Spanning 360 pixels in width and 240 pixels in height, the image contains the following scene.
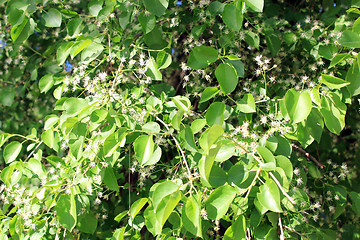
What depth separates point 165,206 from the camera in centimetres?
78

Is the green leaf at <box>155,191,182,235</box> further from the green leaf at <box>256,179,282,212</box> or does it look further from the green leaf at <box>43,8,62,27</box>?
the green leaf at <box>43,8,62,27</box>

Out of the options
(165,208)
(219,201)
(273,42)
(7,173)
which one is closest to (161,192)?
(165,208)

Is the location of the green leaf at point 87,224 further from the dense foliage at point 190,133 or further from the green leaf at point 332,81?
the green leaf at point 332,81

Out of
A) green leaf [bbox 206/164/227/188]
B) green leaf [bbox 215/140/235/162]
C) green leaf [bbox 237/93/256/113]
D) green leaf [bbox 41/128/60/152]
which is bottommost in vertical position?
green leaf [bbox 41/128/60/152]

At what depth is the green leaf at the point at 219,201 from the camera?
32.4 inches

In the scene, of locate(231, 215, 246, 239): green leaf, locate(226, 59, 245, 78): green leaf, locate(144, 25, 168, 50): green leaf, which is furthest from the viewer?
locate(144, 25, 168, 50): green leaf

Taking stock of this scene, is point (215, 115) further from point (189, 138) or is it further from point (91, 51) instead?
point (91, 51)

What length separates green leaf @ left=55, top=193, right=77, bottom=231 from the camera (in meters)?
0.94

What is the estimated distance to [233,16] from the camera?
1.02m

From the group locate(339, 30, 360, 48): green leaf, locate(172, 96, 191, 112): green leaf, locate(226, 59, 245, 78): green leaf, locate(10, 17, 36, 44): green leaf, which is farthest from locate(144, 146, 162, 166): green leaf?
locate(10, 17, 36, 44): green leaf

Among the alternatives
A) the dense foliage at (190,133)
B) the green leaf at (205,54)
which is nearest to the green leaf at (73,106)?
the dense foliage at (190,133)

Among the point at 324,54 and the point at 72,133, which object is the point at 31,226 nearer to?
the point at 72,133

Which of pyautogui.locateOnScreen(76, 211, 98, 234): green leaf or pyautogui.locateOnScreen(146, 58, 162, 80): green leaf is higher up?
pyautogui.locateOnScreen(146, 58, 162, 80): green leaf

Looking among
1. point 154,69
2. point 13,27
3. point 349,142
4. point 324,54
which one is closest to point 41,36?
point 13,27
